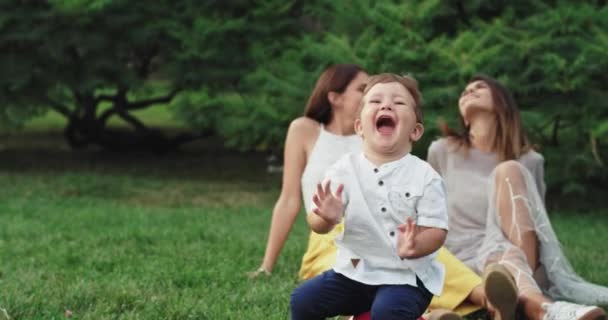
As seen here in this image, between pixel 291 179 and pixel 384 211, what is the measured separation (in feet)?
6.72

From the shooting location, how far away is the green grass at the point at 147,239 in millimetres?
4328

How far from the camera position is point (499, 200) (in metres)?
4.77

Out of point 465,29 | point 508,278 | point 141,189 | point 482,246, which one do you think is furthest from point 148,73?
point 508,278

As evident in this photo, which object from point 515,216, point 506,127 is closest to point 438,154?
point 506,127

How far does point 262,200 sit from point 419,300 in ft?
22.0

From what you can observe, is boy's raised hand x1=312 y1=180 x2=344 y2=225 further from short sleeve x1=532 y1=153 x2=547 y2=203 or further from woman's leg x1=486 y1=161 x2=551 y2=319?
short sleeve x1=532 y1=153 x2=547 y2=203

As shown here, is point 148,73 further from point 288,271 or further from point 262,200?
point 288,271

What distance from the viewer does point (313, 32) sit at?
10.4m

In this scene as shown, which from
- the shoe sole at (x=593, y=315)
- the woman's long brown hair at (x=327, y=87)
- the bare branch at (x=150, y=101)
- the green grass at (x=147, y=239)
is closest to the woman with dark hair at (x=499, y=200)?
the shoe sole at (x=593, y=315)

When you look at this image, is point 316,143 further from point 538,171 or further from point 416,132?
point 416,132

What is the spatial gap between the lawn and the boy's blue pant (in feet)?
2.94

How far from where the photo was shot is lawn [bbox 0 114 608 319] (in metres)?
4.33

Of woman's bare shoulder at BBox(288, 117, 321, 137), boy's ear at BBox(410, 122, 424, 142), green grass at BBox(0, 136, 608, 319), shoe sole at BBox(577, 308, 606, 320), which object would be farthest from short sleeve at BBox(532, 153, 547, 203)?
boy's ear at BBox(410, 122, 424, 142)

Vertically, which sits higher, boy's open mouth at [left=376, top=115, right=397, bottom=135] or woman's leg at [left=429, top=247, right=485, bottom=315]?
boy's open mouth at [left=376, top=115, right=397, bottom=135]
